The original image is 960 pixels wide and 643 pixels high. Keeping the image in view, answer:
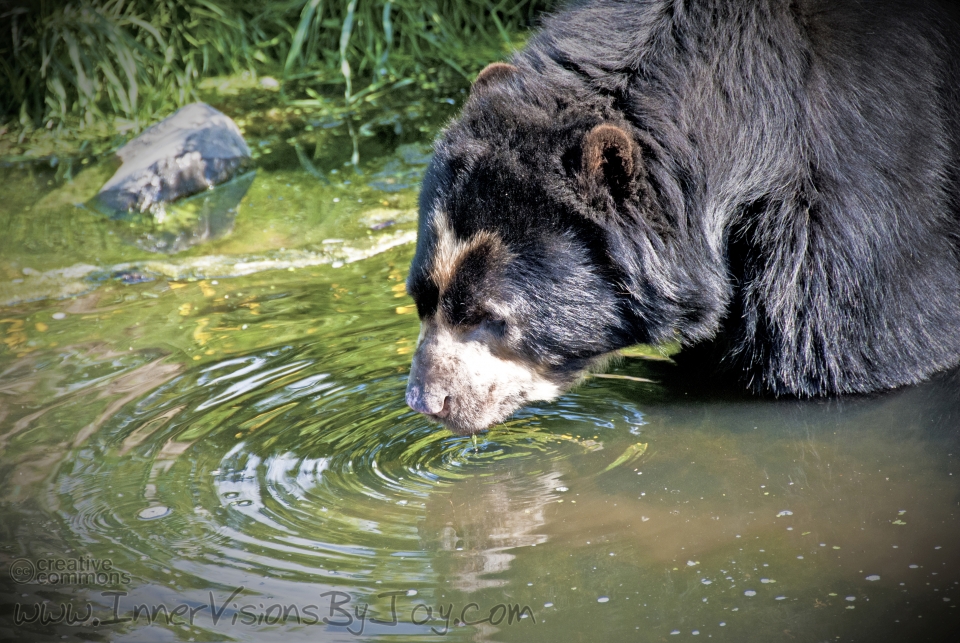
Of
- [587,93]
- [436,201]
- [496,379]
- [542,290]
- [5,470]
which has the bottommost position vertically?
[5,470]

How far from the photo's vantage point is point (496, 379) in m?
3.32

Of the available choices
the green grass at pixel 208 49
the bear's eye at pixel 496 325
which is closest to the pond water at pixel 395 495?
the bear's eye at pixel 496 325

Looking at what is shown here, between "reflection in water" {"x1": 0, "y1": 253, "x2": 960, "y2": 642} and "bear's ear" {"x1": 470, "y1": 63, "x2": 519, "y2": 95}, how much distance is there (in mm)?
1129

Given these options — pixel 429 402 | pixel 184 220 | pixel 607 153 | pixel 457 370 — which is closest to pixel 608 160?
pixel 607 153

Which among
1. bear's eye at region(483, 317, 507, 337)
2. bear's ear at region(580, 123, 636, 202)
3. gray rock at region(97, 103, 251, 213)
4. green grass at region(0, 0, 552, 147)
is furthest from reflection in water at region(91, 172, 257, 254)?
bear's ear at region(580, 123, 636, 202)

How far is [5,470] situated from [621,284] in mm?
2095

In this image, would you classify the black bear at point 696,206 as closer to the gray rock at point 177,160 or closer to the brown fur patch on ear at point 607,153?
the brown fur patch on ear at point 607,153

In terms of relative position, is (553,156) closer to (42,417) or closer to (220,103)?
(42,417)

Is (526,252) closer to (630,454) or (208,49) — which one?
(630,454)

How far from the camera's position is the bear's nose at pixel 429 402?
3.22 metres

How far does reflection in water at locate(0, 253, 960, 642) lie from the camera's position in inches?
95.3

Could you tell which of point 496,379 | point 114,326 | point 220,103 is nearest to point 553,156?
point 496,379

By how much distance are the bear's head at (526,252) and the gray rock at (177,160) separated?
274 cm

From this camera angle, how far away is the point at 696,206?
3170 mm
